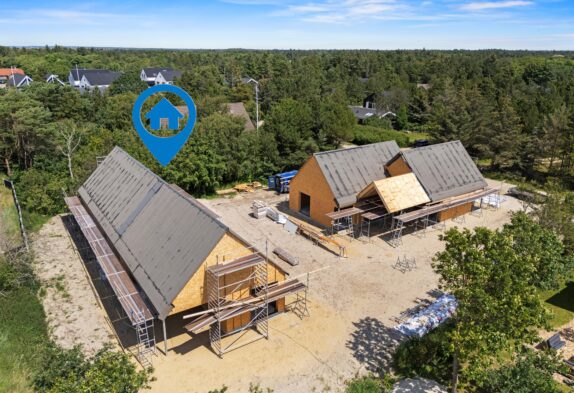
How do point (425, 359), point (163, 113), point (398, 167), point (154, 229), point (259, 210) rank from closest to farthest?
point (425, 359)
point (154, 229)
point (163, 113)
point (398, 167)
point (259, 210)

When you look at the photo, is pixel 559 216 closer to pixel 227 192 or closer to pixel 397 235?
pixel 397 235

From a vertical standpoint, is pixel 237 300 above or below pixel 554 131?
below

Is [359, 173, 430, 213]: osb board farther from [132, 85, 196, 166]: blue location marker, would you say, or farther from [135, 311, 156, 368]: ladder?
[135, 311, 156, 368]: ladder

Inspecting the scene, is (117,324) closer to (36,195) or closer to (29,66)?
(36,195)

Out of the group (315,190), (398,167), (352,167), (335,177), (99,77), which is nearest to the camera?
(335,177)

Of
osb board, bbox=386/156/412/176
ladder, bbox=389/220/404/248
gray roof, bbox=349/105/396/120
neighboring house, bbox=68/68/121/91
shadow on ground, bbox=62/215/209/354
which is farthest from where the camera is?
neighboring house, bbox=68/68/121/91

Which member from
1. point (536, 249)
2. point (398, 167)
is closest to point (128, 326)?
point (536, 249)

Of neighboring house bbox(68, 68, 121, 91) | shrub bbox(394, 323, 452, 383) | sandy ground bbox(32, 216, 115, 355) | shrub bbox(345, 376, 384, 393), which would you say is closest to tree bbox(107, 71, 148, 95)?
neighboring house bbox(68, 68, 121, 91)
